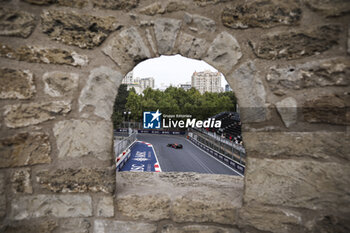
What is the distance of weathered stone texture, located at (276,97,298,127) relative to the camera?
1.11 metres

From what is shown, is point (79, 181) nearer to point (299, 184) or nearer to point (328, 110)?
point (299, 184)

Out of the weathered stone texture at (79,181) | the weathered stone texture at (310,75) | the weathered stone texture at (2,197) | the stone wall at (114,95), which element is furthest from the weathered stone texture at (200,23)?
the weathered stone texture at (2,197)

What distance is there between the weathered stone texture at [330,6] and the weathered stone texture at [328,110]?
447 millimetres

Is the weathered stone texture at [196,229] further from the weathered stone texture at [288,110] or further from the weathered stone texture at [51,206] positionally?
the weathered stone texture at [288,110]

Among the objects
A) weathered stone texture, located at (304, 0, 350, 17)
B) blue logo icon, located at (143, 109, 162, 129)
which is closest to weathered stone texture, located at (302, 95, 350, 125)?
weathered stone texture, located at (304, 0, 350, 17)

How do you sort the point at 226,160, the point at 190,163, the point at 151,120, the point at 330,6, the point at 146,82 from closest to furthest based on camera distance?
the point at 330,6, the point at 226,160, the point at 190,163, the point at 151,120, the point at 146,82

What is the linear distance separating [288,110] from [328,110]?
0.19 metres

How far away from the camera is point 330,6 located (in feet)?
3.45

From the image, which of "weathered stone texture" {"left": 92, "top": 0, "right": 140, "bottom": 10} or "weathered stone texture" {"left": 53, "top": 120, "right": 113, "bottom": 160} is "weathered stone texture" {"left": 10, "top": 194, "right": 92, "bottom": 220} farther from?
"weathered stone texture" {"left": 92, "top": 0, "right": 140, "bottom": 10}

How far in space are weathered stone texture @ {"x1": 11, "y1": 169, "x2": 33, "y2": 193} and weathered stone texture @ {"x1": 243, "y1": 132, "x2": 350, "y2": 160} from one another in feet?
4.34

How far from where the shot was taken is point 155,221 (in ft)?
4.04

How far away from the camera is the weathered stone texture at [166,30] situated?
1188 mm

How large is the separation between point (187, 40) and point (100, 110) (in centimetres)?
68

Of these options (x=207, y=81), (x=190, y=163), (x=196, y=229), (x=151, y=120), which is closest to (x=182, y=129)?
(x=151, y=120)
